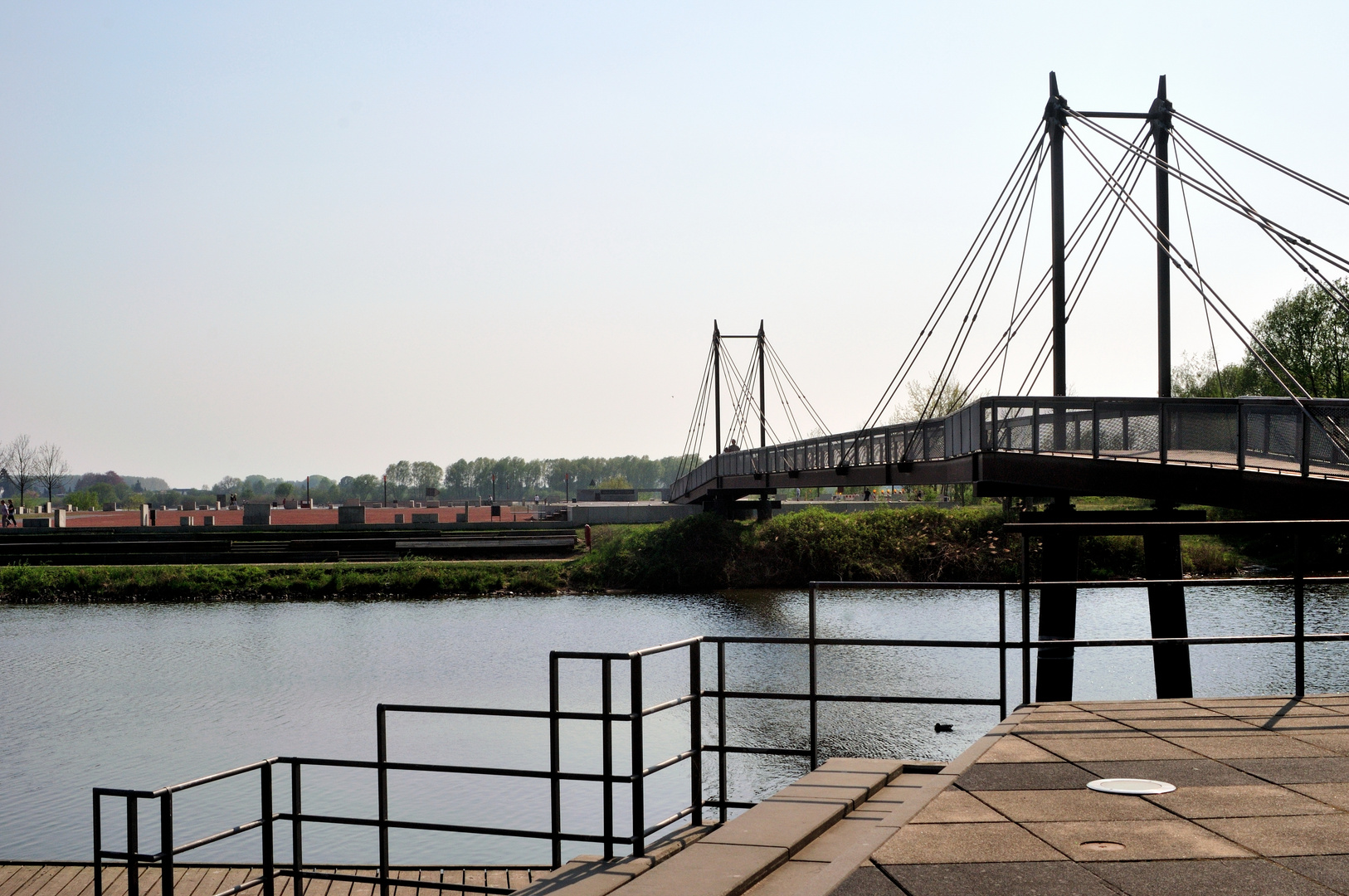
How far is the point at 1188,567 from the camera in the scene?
1706 inches

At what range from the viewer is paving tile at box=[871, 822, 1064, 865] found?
181 inches

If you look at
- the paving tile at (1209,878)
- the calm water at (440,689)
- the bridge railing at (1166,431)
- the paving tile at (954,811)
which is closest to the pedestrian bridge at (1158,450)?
the bridge railing at (1166,431)

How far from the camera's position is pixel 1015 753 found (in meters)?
6.55

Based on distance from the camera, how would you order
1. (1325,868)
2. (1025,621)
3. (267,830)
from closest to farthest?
1. (1325,868)
2. (1025,621)
3. (267,830)

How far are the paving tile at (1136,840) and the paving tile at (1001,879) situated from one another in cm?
22

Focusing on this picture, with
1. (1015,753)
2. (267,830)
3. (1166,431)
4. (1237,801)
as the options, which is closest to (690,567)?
(1166,431)

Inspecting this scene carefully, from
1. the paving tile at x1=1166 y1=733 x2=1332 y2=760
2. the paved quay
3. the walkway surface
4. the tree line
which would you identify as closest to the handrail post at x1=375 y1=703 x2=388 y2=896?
the paved quay

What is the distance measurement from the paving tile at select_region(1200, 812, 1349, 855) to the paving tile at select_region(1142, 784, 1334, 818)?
8 centimetres

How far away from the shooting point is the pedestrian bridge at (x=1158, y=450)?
16.4m

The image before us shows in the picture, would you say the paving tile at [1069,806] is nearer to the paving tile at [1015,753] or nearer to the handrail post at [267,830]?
the paving tile at [1015,753]

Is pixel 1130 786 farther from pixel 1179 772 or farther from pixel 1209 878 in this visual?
pixel 1209 878

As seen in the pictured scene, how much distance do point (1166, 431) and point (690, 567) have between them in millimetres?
30389

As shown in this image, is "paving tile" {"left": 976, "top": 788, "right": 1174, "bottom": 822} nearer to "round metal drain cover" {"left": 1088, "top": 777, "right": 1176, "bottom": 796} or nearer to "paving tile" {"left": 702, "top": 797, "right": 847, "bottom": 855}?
"round metal drain cover" {"left": 1088, "top": 777, "right": 1176, "bottom": 796}

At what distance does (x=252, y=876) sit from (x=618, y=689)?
14.2 m
